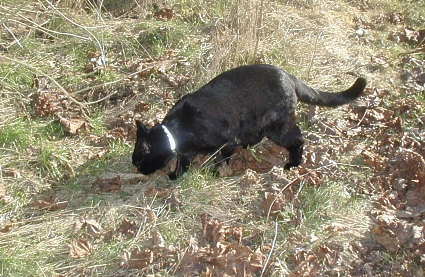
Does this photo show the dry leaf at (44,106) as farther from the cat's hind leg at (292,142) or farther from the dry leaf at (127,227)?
the cat's hind leg at (292,142)

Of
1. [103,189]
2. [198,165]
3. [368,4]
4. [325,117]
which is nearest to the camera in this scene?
[103,189]

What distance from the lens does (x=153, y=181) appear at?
5375mm

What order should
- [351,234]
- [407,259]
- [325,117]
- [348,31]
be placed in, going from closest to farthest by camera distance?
[407,259], [351,234], [325,117], [348,31]

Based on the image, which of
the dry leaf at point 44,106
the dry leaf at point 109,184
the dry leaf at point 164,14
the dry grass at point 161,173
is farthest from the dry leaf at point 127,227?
the dry leaf at point 164,14

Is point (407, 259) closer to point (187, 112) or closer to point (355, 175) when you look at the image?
point (355, 175)

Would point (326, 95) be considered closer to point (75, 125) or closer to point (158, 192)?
point (158, 192)

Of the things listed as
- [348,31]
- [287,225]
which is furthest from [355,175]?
[348,31]

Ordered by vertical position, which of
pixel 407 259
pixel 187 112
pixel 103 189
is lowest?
pixel 103 189

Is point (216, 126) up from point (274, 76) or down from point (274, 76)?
down

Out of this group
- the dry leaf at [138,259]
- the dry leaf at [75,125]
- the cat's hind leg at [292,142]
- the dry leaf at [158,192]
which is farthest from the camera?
the dry leaf at [75,125]

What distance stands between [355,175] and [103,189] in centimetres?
244

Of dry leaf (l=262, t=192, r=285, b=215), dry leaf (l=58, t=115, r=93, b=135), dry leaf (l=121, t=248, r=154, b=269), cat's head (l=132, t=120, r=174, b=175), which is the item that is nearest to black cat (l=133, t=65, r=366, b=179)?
cat's head (l=132, t=120, r=174, b=175)

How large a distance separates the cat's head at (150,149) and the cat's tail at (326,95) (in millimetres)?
1460

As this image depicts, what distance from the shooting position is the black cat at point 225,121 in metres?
5.34
